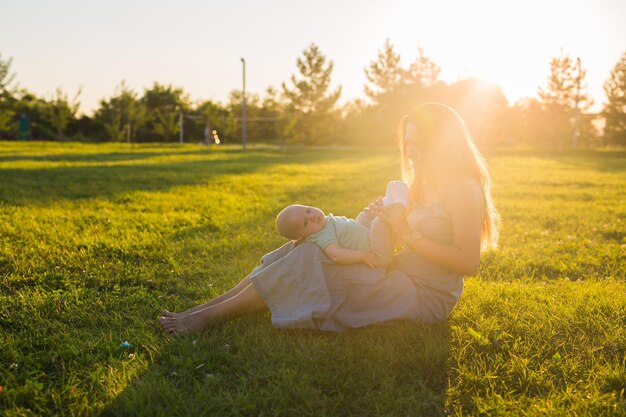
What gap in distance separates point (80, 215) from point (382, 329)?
5356mm

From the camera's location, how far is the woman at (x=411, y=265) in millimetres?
3188

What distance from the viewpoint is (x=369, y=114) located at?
42750 millimetres

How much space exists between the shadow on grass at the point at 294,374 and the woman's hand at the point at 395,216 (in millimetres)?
638

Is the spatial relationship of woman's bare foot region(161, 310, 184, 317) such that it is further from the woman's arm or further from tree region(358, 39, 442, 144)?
tree region(358, 39, 442, 144)

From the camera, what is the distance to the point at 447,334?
345 cm

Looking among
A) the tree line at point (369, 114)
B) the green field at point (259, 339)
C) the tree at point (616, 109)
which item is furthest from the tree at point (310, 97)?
the green field at point (259, 339)

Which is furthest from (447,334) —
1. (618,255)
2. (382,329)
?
(618,255)

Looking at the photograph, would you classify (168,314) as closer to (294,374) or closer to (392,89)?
(294,374)

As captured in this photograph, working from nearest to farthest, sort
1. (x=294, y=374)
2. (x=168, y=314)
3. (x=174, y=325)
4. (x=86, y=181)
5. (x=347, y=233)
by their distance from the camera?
(x=294, y=374), (x=347, y=233), (x=174, y=325), (x=168, y=314), (x=86, y=181)

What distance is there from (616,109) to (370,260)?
140 feet

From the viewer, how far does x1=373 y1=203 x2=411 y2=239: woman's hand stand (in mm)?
3244

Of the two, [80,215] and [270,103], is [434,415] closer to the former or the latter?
[80,215]

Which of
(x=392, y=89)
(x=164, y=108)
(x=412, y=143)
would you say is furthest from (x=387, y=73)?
(x=412, y=143)

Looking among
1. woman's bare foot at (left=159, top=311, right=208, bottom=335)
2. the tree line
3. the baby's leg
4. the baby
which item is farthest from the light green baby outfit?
the tree line
